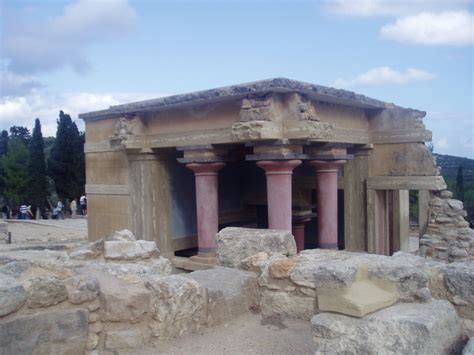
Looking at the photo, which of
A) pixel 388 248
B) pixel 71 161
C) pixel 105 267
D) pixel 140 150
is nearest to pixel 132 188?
pixel 140 150

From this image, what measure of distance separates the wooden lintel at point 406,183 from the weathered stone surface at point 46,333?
8.76 m

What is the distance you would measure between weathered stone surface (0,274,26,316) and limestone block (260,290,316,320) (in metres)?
2.04

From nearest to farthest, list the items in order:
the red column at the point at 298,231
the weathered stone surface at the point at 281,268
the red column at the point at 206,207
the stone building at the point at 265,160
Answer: the weathered stone surface at the point at 281,268 → the stone building at the point at 265,160 → the red column at the point at 206,207 → the red column at the point at 298,231

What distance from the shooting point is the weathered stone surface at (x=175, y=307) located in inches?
143

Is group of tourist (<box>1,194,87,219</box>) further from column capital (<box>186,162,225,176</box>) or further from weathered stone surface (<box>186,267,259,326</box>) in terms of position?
weathered stone surface (<box>186,267,259,326</box>)

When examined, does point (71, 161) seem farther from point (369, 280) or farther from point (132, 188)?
point (369, 280)

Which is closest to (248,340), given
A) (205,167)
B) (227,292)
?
(227,292)

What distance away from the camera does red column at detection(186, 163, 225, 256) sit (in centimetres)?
984

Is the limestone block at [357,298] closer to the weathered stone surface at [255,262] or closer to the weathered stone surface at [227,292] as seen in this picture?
the weathered stone surface at [227,292]

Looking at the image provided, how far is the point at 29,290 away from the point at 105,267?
112 centimetres

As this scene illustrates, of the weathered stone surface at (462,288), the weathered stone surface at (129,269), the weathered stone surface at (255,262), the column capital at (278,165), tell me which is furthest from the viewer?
the column capital at (278,165)

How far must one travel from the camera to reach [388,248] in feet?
37.7

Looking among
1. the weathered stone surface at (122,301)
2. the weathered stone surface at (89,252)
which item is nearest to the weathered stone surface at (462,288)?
the weathered stone surface at (122,301)

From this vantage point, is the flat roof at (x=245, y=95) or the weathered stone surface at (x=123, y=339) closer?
the weathered stone surface at (x=123, y=339)
